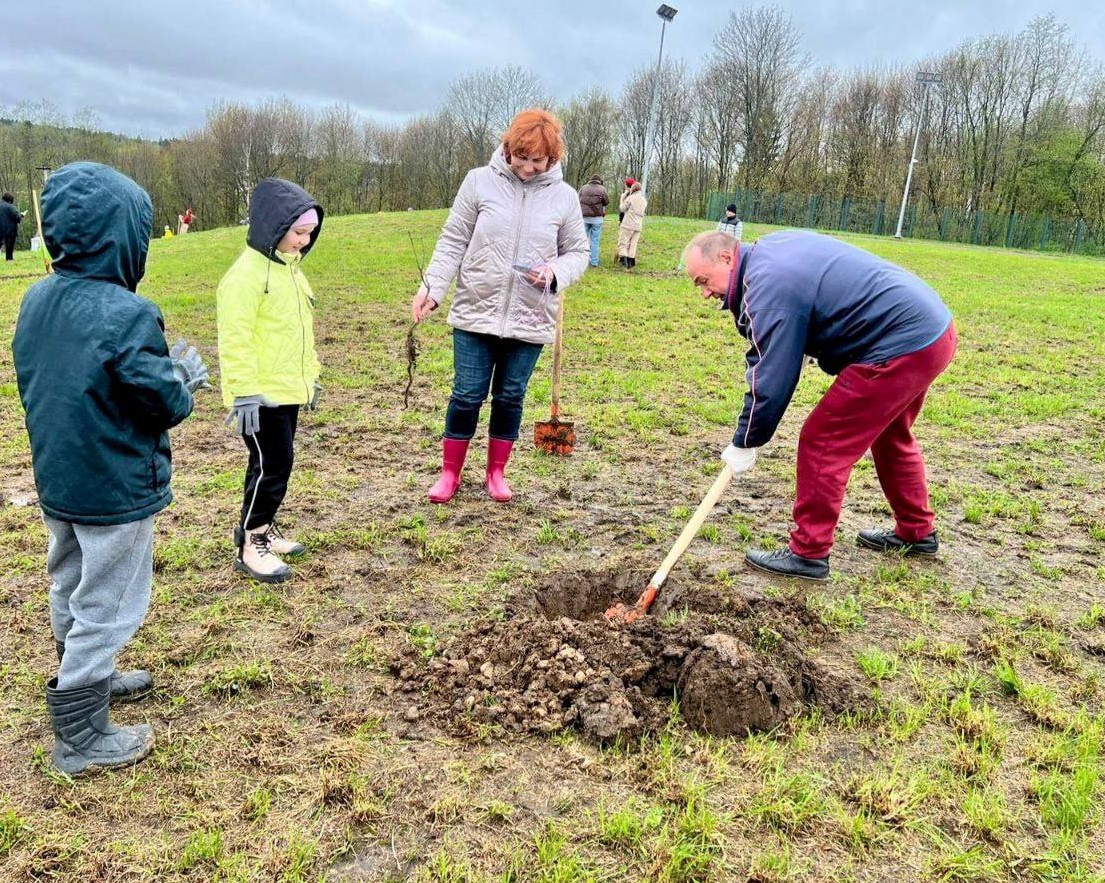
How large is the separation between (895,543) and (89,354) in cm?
410

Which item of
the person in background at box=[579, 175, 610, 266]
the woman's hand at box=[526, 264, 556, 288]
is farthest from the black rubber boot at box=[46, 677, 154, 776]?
the person in background at box=[579, 175, 610, 266]

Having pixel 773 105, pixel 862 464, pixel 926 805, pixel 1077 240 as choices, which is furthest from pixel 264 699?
pixel 773 105

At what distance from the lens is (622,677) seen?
303cm

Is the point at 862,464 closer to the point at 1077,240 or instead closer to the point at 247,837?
the point at 247,837

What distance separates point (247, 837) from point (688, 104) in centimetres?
5089

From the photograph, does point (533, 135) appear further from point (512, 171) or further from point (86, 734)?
point (86, 734)

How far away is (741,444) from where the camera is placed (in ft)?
12.2

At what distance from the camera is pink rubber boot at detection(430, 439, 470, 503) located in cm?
489

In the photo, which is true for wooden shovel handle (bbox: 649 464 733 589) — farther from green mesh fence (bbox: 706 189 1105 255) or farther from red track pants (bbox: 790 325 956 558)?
green mesh fence (bbox: 706 189 1105 255)

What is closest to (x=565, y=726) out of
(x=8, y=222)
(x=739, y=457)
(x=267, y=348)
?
(x=739, y=457)

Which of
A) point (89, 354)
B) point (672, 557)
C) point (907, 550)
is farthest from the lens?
point (907, 550)

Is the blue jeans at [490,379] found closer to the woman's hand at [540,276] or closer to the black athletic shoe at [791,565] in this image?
the woman's hand at [540,276]

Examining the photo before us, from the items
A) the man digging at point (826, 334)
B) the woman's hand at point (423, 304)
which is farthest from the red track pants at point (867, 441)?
the woman's hand at point (423, 304)

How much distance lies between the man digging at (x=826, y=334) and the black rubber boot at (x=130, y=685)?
265 cm
